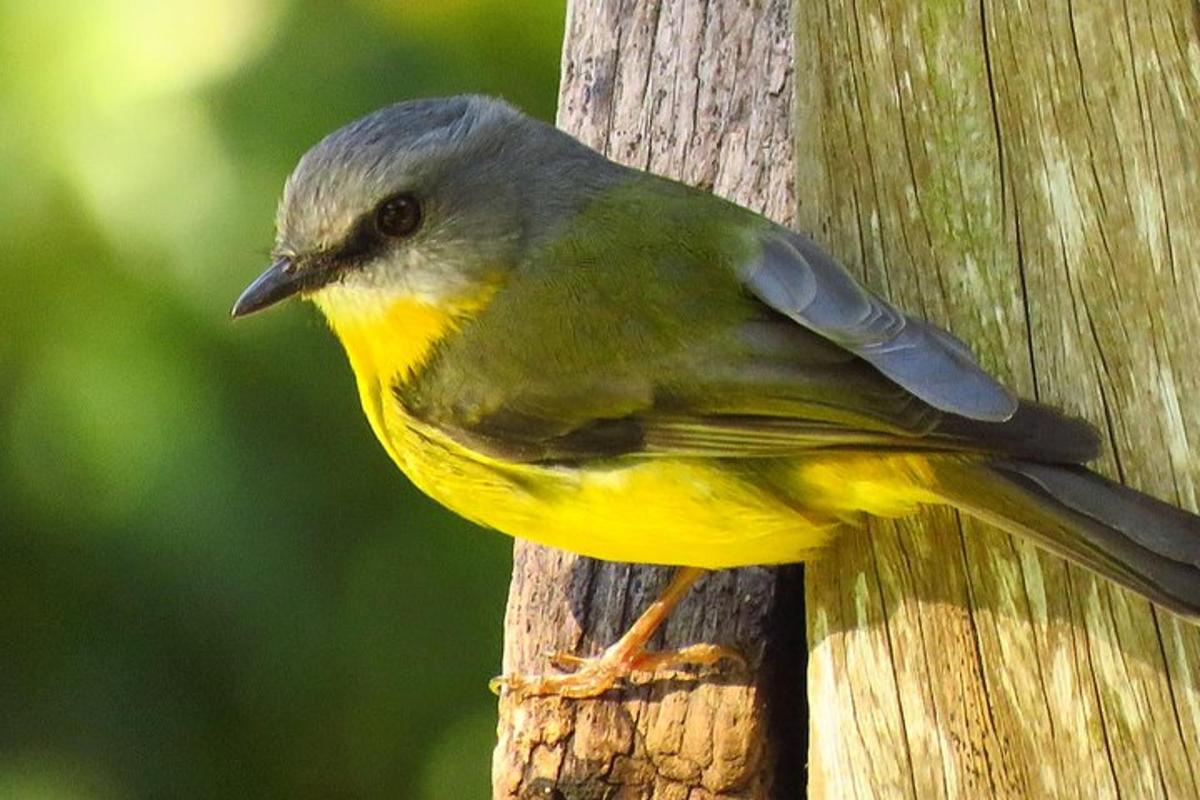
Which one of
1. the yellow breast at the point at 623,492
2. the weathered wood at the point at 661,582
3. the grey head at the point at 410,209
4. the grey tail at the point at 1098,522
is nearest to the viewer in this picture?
the grey tail at the point at 1098,522

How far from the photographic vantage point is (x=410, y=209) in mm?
3379

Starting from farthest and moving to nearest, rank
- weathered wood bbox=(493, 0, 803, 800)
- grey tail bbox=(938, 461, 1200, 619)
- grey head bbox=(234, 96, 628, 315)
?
weathered wood bbox=(493, 0, 803, 800)
grey head bbox=(234, 96, 628, 315)
grey tail bbox=(938, 461, 1200, 619)

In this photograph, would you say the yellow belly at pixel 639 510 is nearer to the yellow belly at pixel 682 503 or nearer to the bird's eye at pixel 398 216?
the yellow belly at pixel 682 503

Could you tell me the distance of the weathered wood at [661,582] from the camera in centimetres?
343

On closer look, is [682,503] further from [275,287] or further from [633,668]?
[275,287]

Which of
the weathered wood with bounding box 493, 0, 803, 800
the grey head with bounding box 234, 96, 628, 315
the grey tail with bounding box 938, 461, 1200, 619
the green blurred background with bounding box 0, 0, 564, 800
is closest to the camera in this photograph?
the grey tail with bounding box 938, 461, 1200, 619

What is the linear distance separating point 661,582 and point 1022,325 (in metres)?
1.08

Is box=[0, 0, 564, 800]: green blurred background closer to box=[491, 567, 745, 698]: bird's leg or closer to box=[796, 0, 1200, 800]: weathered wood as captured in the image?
box=[491, 567, 745, 698]: bird's leg

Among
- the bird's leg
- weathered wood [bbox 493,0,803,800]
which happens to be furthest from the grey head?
the bird's leg

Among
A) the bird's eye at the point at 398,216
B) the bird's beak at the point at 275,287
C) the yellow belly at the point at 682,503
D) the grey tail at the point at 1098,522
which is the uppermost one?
the bird's eye at the point at 398,216

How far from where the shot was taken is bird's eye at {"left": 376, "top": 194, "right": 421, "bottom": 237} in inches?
131

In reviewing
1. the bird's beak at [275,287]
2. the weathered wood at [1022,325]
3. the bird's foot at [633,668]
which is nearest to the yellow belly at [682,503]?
the weathered wood at [1022,325]

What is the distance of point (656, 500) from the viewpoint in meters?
3.16

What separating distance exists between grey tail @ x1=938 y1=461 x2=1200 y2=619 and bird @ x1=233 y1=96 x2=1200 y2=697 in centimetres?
1
